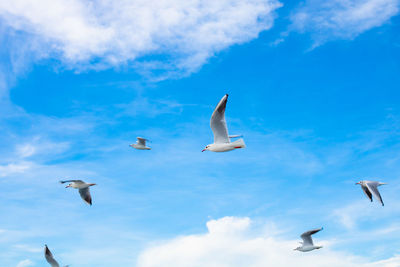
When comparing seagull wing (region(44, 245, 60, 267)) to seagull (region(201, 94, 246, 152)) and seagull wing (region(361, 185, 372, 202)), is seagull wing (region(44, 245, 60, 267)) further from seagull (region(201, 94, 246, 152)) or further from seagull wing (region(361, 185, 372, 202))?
seagull wing (region(361, 185, 372, 202))

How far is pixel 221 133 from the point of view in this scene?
72.2 feet

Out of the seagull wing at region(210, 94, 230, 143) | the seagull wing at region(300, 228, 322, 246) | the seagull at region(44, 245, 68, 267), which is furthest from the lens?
the seagull wing at region(300, 228, 322, 246)

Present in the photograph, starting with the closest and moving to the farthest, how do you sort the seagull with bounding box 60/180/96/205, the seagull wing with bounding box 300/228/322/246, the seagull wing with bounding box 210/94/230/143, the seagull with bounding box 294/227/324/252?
the seagull wing with bounding box 210/94/230/143, the seagull with bounding box 60/180/96/205, the seagull wing with bounding box 300/228/322/246, the seagull with bounding box 294/227/324/252

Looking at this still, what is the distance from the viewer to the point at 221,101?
20.4m

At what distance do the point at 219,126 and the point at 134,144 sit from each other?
2601cm

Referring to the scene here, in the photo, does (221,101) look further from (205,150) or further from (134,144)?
(134,144)

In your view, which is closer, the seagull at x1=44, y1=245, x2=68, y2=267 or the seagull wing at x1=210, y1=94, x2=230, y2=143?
the seagull wing at x1=210, y1=94, x2=230, y2=143

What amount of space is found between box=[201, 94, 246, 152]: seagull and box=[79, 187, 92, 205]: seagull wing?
11189mm

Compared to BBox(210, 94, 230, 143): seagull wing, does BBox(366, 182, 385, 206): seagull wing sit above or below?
below

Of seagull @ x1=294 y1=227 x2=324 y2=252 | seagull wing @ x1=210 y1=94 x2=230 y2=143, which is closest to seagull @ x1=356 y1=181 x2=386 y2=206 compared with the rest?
seagull @ x1=294 y1=227 x2=324 y2=252

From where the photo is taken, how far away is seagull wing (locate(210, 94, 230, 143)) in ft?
67.4

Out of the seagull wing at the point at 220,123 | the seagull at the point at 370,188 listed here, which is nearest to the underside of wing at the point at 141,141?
the seagull wing at the point at 220,123

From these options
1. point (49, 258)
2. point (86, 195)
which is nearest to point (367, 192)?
point (86, 195)

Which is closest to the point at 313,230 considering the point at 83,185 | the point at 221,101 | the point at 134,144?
the point at 221,101
